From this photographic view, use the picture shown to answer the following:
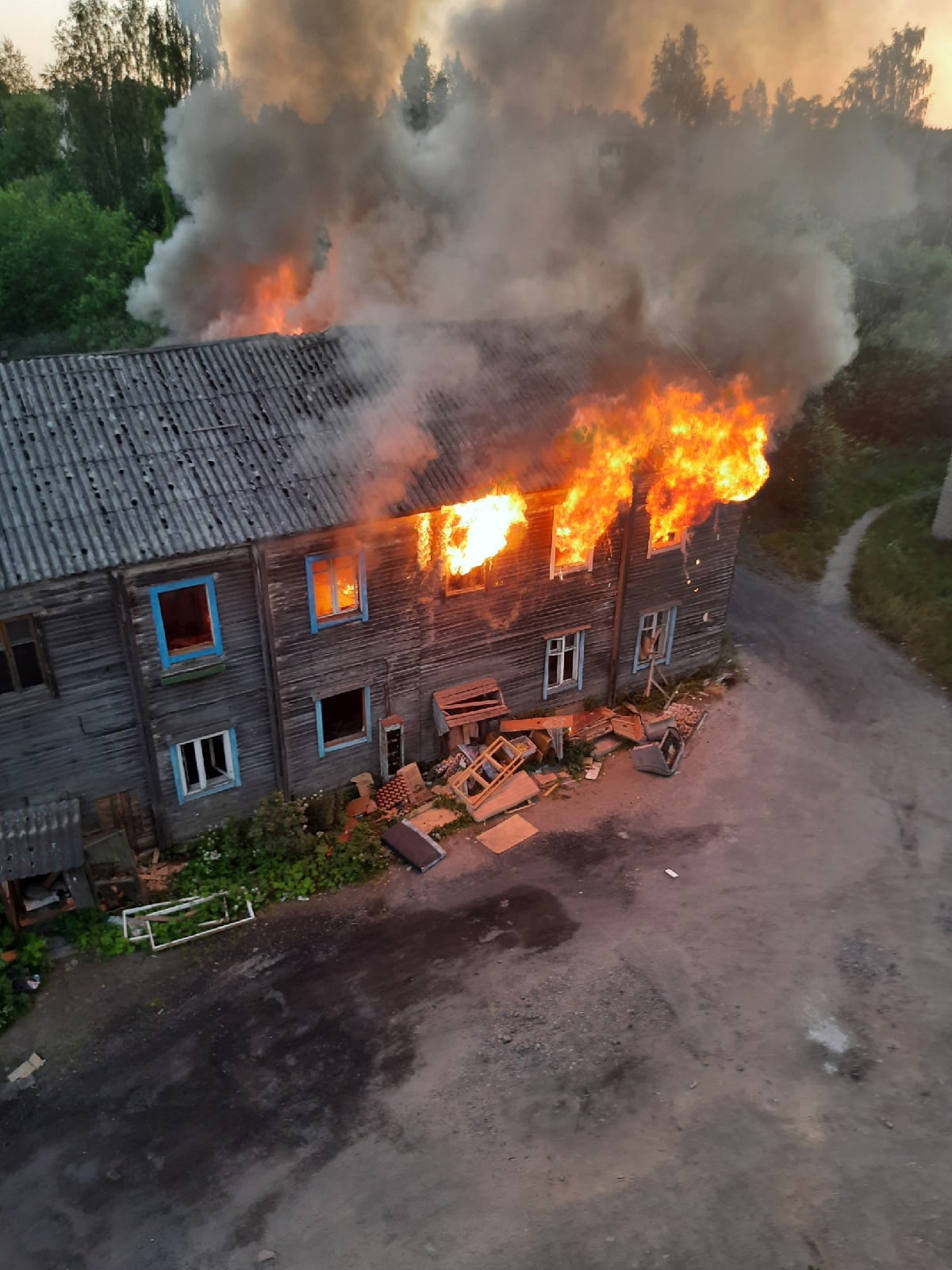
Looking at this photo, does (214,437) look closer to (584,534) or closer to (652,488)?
(584,534)

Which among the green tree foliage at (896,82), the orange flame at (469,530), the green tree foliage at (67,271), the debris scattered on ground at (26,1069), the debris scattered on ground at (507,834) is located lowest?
the debris scattered on ground at (26,1069)

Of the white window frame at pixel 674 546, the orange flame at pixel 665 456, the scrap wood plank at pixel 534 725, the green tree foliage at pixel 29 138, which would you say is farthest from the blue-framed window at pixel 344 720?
the green tree foliage at pixel 29 138

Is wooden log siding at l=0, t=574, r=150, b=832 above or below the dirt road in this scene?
above

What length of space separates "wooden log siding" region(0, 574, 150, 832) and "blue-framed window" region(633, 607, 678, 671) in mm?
12199

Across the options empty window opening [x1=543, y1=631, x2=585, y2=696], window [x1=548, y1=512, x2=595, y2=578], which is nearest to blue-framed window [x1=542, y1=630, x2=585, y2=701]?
empty window opening [x1=543, y1=631, x2=585, y2=696]

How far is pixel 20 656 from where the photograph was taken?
47.1 feet

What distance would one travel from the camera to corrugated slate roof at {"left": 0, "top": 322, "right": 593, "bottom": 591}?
47.5 ft

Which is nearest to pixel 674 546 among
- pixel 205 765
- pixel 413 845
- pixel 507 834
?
pixel 507 834

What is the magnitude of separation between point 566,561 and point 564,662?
2787 mm

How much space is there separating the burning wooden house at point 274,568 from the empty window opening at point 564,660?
0.06 meters

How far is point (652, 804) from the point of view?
18.7 meters

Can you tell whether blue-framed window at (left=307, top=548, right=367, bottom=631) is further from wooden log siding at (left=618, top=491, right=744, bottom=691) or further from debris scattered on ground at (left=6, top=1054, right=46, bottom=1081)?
debris scattered on ground at (left=6, top=1054, right=46, bottom=1081)

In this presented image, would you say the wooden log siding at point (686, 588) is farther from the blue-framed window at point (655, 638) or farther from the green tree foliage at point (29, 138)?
the green tree foliage at point (29, 138)

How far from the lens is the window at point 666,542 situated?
20.5m
